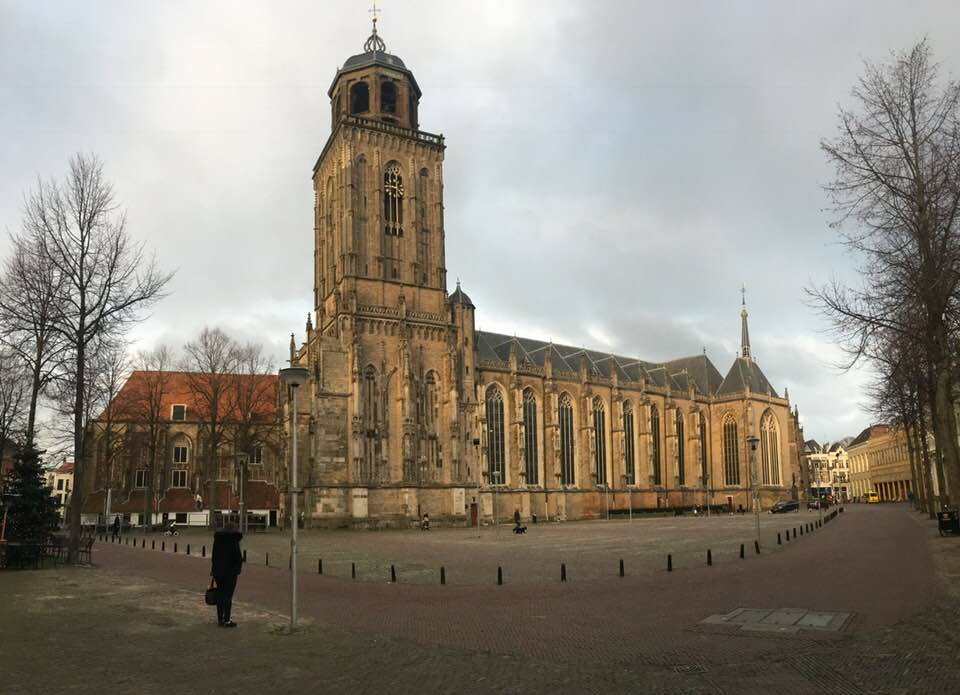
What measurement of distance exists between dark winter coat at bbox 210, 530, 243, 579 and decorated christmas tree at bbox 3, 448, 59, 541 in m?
15.4

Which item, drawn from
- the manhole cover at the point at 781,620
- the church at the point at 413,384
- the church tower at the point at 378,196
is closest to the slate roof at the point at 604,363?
the church at the point at 413,384

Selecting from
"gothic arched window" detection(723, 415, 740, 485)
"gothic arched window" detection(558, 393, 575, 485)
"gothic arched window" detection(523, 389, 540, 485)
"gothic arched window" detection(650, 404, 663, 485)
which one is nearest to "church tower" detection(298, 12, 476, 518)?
"gothic arched window" detection(523, 389, 540, 485)

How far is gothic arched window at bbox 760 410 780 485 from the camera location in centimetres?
8969

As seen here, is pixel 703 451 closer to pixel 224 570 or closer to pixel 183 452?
pixel 183 452

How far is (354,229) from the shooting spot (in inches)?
2336

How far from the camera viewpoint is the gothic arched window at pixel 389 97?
63.0 meters

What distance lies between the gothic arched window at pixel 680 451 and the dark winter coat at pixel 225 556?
76971 mm

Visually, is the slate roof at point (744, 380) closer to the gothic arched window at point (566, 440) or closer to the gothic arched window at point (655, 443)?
the gothic arched window at point (655, 443)

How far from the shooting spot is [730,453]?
89.4 m

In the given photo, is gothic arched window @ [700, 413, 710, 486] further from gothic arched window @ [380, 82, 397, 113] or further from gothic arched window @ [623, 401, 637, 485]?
gothic arched window @ [380, 82, 397, 113]

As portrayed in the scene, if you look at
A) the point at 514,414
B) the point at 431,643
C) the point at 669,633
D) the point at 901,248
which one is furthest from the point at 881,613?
the point at 514,414

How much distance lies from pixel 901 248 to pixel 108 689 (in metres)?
18.8

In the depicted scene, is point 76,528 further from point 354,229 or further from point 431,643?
point 354,229

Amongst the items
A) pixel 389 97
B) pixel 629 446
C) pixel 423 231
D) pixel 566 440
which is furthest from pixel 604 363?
pixel 389 97
